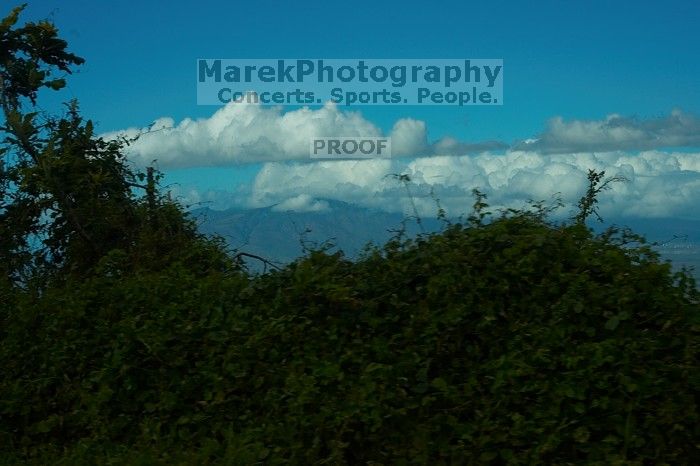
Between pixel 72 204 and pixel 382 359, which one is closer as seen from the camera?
pixel 382 359

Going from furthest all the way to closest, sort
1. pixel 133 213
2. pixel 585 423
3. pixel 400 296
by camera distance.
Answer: pixel 133 213 → pixel 400 296 → pixel 585 423

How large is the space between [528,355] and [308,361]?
1568 mm

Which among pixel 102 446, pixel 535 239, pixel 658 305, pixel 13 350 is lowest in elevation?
pixel 102 446

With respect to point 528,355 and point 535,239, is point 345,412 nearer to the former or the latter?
point 528,355

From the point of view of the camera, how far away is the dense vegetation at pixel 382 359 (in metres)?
5.11

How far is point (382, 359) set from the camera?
18.3 feet

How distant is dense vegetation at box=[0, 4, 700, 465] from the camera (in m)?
5.11

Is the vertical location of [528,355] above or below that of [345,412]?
above

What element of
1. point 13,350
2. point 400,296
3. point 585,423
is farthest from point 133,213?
point 585,423

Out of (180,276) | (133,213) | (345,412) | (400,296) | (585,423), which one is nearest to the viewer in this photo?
(585,423)

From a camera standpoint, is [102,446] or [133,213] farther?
[133,213]

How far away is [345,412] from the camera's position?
5445 millimetres

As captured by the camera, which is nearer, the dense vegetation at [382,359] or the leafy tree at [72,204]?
the dense vegetation at [382,359]

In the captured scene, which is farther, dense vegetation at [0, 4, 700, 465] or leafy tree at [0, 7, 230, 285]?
leafy tree at [0, 7, 230, 285]
